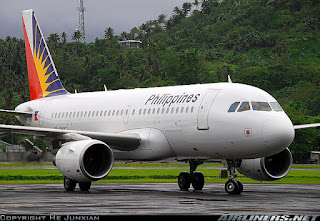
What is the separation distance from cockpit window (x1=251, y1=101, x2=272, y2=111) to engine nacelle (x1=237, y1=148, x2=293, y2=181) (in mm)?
2868

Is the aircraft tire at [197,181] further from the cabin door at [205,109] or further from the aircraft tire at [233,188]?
the cabin door at [205,109]

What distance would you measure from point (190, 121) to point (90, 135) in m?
4.18

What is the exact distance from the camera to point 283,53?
194875 millimetres

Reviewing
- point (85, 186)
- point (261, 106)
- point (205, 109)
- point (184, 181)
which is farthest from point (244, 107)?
point (85, 186)

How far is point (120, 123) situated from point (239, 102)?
6447 mm

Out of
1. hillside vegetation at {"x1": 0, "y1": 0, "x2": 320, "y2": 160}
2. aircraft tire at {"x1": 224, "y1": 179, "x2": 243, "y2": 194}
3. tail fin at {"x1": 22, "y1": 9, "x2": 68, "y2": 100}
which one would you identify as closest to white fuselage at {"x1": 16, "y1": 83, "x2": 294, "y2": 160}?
aircraft tire at {"x1": 224, "y1": 179, "x2": 243, "y2": 194}

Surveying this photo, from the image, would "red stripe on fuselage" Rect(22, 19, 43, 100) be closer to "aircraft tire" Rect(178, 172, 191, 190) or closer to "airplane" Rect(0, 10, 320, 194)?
"airplane" Rect(0, 10, 320, 194)

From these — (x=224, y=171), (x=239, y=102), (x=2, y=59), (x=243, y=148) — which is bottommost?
(x=224, y=171)

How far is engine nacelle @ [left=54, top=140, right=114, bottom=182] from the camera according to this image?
22078 mm

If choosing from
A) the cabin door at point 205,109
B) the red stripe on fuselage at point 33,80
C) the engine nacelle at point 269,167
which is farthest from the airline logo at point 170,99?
the red stripe on fuselage at point 33,80

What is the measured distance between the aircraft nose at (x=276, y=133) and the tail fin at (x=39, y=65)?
1522cm

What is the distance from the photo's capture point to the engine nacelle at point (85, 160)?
22.1 metres

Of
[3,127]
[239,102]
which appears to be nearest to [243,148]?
[239,102]

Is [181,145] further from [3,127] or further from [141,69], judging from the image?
[141,69]
